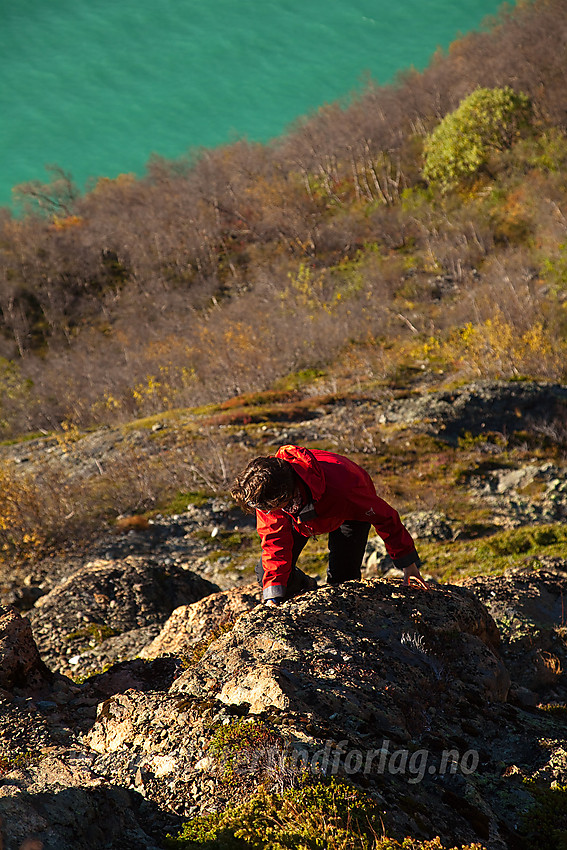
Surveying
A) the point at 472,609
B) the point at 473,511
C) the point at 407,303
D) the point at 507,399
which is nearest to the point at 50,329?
the point at 407,303

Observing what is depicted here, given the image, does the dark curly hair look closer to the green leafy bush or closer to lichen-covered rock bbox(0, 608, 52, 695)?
lichen-covered rock bbox(0, 608, 52, 695)

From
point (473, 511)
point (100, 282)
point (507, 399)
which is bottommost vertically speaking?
point (473, 511)

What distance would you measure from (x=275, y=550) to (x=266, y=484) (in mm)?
626

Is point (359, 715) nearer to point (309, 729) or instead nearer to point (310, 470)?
point (309, 729)

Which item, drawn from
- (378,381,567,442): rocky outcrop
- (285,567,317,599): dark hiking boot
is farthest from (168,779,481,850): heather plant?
(378,381,567,442): rocky outcrop

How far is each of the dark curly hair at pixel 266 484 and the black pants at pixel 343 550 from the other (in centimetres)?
67

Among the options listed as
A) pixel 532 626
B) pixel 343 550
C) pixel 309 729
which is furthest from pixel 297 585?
pixel 532 626

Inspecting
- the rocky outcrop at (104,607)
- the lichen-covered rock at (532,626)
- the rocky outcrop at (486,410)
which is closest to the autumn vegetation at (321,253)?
the rocky outcrop at (486,410)

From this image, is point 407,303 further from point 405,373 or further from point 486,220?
point 405,373

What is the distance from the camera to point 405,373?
22.6m

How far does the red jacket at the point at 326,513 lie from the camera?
11.3 ft

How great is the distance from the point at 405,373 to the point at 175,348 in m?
18.1

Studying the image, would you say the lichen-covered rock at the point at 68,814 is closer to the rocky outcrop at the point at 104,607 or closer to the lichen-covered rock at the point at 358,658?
the lichen-covered rock at the point at 358,658

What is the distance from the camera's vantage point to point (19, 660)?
12.9ft
